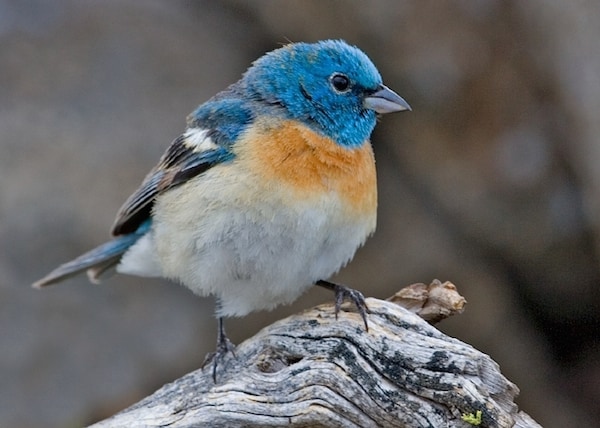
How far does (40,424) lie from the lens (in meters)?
6.48

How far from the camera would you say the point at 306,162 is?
3.79 metres

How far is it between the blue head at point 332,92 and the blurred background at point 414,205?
254cm

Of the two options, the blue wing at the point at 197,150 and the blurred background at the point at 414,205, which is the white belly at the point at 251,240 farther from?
the blurred background at the point at 414,205

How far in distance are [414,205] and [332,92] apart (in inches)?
122

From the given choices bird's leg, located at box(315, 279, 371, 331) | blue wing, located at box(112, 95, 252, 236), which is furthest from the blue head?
bird's leg, located at box(315, 279, 371, 331)

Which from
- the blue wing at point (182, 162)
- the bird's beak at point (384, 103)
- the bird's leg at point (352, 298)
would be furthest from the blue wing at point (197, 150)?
the bird's leg at point (352, 298)

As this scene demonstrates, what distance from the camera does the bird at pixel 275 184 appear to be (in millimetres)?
3725

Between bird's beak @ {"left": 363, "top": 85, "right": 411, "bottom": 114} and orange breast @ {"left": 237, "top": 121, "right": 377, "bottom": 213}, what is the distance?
0.22 m

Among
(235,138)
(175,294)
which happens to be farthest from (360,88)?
(175,294)

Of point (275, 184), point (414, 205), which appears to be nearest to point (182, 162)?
point (275, 184)

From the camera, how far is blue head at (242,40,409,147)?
4.00 metres

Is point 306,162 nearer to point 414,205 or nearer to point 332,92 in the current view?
point 332,92

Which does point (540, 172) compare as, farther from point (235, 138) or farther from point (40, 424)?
point (40, 424)

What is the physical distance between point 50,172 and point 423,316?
3.78 m
